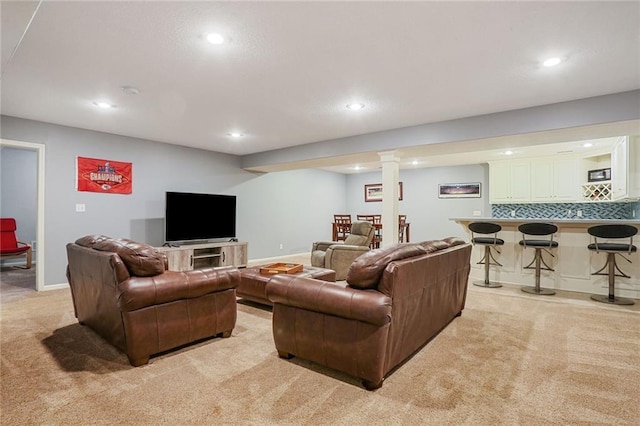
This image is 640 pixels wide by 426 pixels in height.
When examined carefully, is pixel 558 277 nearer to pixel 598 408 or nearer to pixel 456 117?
pixel 456 117

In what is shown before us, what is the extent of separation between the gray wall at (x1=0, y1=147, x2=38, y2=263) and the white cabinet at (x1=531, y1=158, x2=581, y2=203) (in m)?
10.3

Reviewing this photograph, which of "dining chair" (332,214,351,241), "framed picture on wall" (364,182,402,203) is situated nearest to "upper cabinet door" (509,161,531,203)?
"framed picture on wall" (364,182,402,203)

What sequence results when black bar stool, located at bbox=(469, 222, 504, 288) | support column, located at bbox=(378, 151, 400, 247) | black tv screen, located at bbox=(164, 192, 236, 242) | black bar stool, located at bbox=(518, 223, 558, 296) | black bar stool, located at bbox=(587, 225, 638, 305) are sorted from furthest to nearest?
black tv screen, located at bbox=(164, 192, 236, 242), support column, located at bbox=(378, 151, 400, 247), black bar stool, located at bbox=(469, 222, 504, 288), black bar stool, located at bbox=(518, 223, 558, 296), black bar stool, located at bbox=(587, 225, 638, 305)

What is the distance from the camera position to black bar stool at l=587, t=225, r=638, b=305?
3.98 meters

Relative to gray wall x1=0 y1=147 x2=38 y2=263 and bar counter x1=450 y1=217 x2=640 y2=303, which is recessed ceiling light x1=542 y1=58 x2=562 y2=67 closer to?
bar counter x1=450 y1=217 x2=640 y2=303

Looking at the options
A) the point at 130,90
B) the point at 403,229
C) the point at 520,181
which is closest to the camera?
the point at 130,90

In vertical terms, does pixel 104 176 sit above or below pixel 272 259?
above

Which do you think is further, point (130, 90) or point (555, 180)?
point (555, 180)

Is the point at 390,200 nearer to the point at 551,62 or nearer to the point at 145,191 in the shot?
the point at 551,62

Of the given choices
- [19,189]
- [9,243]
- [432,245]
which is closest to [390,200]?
[432,245]

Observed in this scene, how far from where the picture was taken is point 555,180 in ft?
22.0

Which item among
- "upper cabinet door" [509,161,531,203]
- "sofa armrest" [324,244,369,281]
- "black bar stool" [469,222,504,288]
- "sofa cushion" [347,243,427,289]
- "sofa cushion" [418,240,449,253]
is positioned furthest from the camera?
"upper cabinet door" [509,161,531,203]

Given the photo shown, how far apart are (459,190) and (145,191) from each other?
7135mm

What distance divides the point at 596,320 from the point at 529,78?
102 inches
